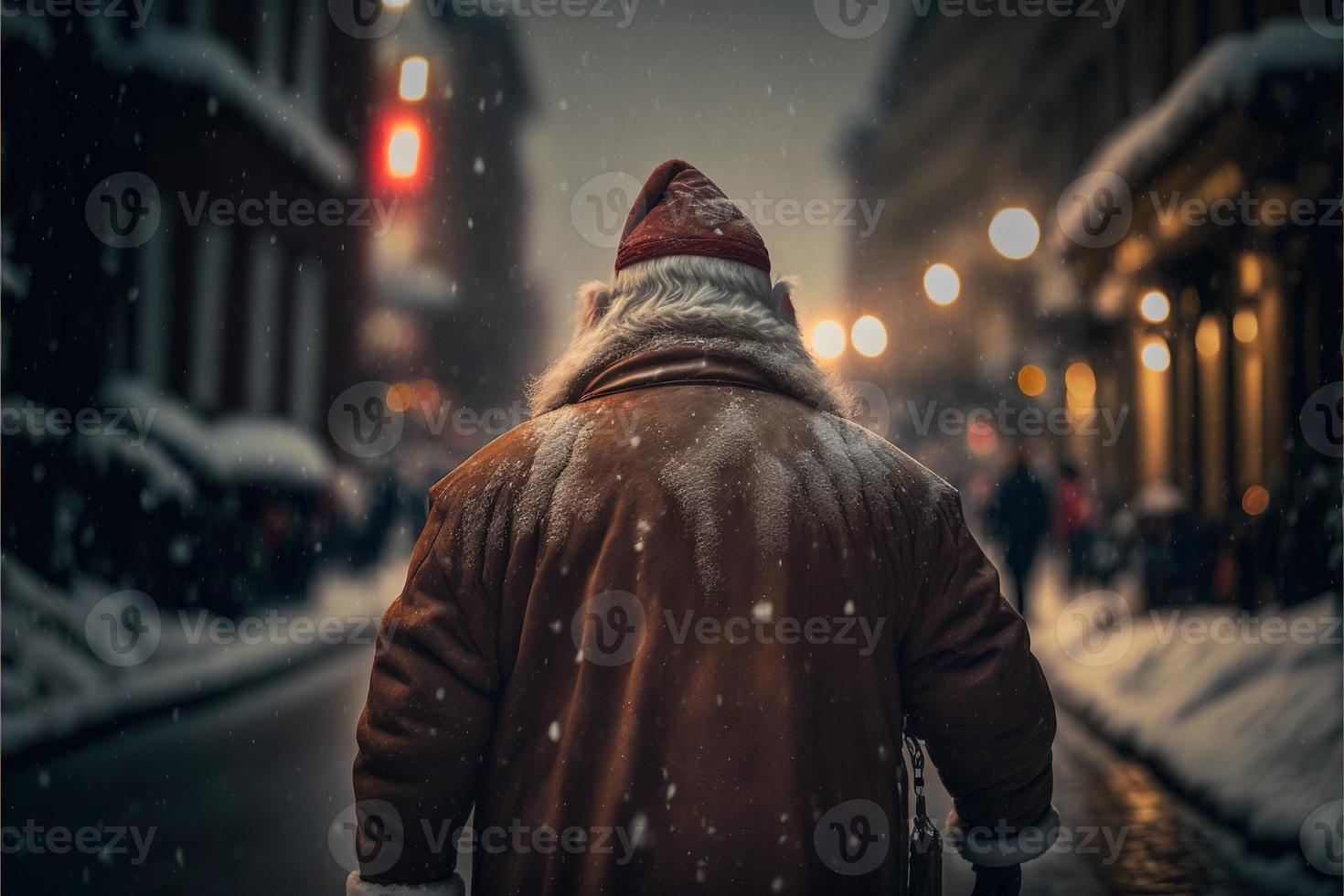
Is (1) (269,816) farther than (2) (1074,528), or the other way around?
(2) (1074,528)

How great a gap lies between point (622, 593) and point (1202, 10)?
19454 millimetres

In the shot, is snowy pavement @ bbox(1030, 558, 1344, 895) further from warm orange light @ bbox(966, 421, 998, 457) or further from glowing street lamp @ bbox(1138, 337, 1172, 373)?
warm orange light @ bbox(966, 421, 998, 457)

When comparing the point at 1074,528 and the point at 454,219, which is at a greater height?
the point at 454,219

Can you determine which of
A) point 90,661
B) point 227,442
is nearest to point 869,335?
point 227,442

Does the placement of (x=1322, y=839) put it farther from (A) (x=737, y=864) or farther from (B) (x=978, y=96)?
(B) (x=978, y=96)

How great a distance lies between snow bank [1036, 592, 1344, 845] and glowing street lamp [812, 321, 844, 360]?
662 centimetres

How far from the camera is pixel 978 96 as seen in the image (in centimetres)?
5250

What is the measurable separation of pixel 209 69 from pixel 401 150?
49.7 feet

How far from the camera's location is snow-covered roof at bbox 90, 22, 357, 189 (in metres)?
13.0

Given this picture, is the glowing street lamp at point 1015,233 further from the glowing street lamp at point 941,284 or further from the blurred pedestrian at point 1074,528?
the blurred pedestrian at point 1074,528

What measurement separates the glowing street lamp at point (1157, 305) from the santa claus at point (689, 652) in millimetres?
17976

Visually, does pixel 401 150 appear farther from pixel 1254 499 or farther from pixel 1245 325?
pixel 1254 499

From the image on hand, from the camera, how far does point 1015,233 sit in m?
12.4

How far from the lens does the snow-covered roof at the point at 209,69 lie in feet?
42.7
